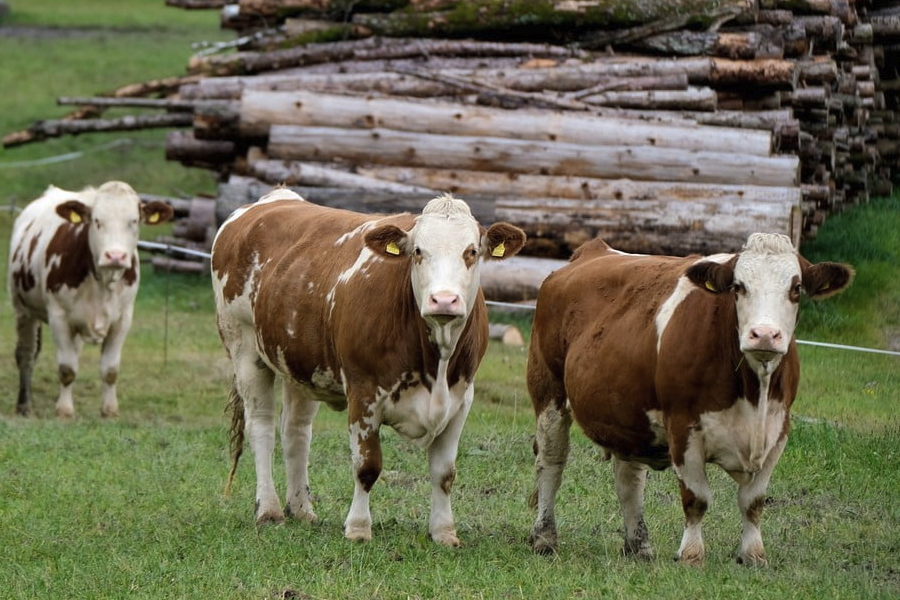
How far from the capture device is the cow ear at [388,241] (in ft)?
24.4

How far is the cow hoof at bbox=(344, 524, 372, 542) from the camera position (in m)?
7.55

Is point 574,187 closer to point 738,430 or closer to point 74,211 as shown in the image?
point 74,211

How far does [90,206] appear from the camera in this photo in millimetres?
13555

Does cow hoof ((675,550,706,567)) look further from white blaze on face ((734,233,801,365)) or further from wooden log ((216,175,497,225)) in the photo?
wooden log ((216,175,497,225))

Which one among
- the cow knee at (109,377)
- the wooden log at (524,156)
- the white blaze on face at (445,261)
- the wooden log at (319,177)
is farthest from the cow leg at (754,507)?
the wooden log at (319,177)

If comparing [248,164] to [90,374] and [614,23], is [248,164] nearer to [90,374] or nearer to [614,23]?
[90,374]

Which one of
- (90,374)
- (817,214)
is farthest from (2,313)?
(817,214)

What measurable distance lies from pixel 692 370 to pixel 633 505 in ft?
3.95

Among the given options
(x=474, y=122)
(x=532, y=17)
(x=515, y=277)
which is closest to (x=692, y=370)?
(x=515, y=277)

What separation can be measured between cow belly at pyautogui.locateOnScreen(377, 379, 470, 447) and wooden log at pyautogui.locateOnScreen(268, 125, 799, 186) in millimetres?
9025

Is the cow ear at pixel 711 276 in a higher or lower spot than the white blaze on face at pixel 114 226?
higher

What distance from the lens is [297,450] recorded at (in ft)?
28.4

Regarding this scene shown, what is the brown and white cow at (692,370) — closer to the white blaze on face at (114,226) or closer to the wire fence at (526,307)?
the wire fence at (526,307)

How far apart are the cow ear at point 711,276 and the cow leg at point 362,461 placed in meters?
1.98
